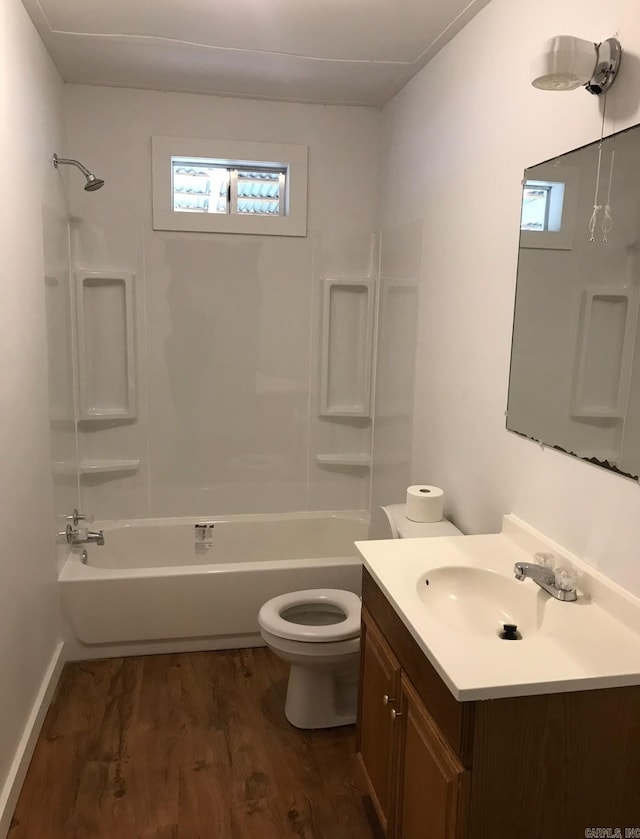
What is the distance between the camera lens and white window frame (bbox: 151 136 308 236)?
3162 millimetres

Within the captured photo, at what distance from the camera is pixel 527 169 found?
188 centimetres

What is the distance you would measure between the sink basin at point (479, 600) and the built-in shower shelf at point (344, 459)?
1.82m

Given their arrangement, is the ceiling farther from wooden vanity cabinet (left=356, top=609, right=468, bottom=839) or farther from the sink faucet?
wooden vanity cabinet (left=356, top=609, right=468, bottom=839)

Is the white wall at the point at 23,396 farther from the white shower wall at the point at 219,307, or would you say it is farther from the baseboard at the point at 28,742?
the white shower wall at the point at 219,307

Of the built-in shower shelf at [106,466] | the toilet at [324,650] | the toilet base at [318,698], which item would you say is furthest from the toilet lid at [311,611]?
the built-in shower shelf at [106,466]

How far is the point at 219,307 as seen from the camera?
3.34m

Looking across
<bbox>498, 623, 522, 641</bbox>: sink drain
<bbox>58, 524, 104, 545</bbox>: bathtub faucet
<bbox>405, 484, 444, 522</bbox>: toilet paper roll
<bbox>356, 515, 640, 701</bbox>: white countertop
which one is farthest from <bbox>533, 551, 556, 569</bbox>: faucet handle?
<bbox>58, 524, 104, 545</bbox>: bathtub faucet

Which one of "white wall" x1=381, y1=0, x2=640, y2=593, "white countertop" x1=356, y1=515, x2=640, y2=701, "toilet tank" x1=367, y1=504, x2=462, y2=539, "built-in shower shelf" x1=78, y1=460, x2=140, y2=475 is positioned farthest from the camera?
"built-in shower shelf" x1=78, y1=460, x2=140, y2=475

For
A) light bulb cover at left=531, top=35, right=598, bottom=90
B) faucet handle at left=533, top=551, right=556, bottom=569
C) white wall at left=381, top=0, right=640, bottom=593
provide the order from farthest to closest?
faucet handle at left=533, top=551, right=556, bottom=569 < white wall at left=381, top=0, right=640, bottom=593 < light bulb cover at left=531, top=35, right=598, bottom=90

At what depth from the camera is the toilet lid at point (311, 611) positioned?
7.55ft

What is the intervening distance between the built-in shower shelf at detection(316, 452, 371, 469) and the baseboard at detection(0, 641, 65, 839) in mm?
1532

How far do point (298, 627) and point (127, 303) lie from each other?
179 centimetres

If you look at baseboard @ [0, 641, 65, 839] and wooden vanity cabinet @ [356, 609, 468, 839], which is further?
baseboard @ [0, 641, 65, 839]

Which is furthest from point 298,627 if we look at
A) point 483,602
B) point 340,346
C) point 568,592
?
point 340,346
